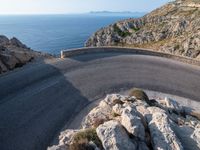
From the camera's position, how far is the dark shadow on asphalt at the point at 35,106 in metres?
19.8

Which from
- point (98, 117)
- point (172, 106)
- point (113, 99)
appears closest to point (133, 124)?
point (98, 117)

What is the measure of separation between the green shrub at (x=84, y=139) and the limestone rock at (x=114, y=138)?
296 millimetres

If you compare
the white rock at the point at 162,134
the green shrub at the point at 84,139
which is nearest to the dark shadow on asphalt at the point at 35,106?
the green shrub at the point at 84,139

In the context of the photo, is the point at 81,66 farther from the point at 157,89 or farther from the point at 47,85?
the point at 157,89

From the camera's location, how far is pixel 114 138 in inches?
607

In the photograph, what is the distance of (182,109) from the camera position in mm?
23891

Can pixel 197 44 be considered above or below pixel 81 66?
below

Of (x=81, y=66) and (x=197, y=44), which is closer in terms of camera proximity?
(x=81, y=66)

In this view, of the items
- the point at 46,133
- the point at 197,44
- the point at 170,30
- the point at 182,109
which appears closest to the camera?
the point at 46,133

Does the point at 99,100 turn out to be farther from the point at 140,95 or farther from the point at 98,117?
the point at 98,117

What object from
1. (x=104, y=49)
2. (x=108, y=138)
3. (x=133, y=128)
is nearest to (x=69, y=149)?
(x=108, y=138)

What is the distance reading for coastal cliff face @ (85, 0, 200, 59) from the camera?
9031 centimetres

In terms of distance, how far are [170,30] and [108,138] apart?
9069 cm

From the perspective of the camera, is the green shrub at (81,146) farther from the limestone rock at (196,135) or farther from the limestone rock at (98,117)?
the limestone rock at (196,135)
